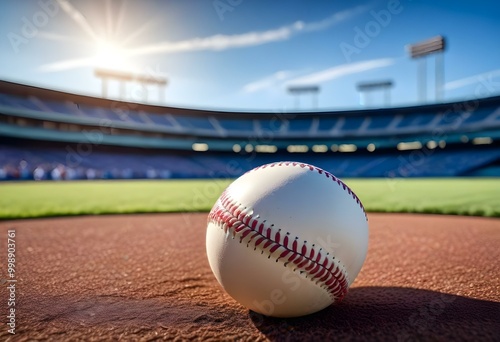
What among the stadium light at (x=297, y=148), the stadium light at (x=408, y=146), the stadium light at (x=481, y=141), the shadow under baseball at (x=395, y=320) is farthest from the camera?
the stadium light at (x=297, y=148)

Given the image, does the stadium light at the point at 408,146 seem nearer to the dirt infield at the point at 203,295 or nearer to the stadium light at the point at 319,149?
the stadium light at the point at 319,149

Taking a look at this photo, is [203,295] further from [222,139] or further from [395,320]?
[222,139]

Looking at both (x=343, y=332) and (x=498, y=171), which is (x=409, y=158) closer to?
(x=498, y=171)

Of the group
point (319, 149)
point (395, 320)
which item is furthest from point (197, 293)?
point (319, 149)

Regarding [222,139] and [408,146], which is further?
[222,139]

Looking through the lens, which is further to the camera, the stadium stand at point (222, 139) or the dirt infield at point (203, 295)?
the stadium stand at point (222, 139)

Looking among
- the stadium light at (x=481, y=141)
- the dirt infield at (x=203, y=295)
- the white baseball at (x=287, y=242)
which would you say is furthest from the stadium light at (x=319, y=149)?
the white baseball at (x=287, y=242)

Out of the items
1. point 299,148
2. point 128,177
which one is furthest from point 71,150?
point 299,148

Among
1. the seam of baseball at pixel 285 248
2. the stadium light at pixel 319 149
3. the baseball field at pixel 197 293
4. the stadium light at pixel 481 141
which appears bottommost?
the stadium light at pixel 319 149
